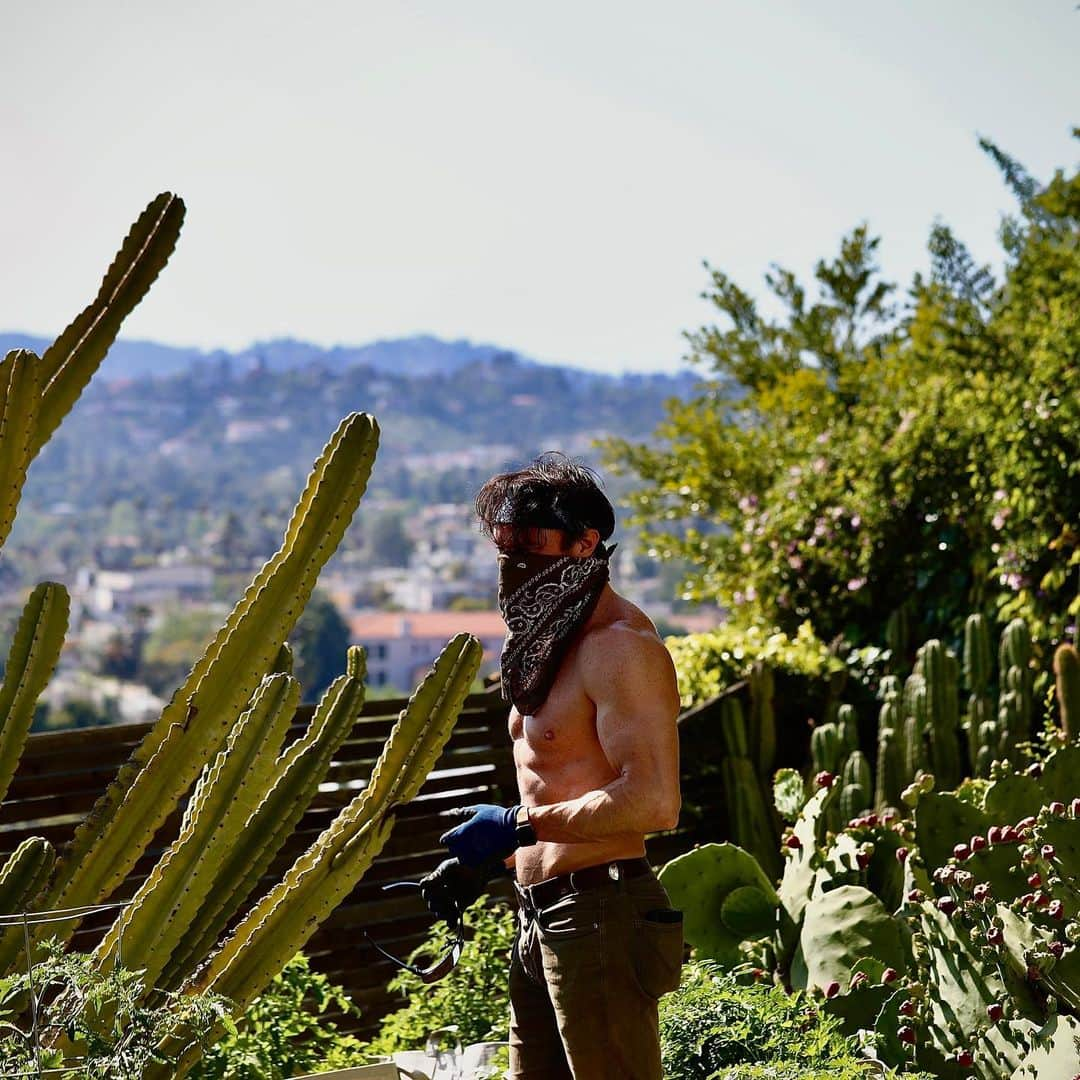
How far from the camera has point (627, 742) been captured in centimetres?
230

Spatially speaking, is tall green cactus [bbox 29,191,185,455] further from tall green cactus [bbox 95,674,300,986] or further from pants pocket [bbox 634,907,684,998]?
pants pocket [bbox 634,907,684,998]

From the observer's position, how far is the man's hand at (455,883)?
7.81ft

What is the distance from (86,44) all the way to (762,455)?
9008 cm

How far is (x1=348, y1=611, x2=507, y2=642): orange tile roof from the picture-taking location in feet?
197

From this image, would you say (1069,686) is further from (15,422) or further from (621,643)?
(15,422)

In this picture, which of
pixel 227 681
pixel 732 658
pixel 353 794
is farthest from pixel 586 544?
pixel 732 658

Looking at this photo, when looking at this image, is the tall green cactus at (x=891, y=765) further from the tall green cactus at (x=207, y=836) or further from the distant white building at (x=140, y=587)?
the distant white building at (x=140, y=587)

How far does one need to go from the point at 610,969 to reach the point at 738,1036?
72 cm

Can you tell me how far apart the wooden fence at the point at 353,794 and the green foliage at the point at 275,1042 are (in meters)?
0.58

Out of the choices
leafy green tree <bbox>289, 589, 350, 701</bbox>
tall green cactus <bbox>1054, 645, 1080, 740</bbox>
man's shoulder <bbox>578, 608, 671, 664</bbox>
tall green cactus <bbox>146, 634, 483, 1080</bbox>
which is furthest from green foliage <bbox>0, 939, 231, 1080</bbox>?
leafy green tree <bbox>289, 589, 350, 701</bbox>

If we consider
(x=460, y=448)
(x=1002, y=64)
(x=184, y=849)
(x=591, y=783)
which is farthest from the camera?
(x=460, y=448)

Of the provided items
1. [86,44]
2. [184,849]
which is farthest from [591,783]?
[86,44]

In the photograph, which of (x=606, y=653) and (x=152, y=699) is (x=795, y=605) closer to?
(x=606, y=653)

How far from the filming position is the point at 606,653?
239 cm
